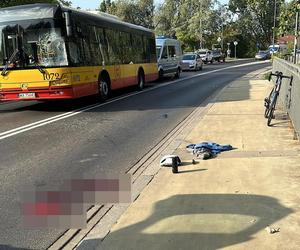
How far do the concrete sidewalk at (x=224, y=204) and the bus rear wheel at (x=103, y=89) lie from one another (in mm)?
8335

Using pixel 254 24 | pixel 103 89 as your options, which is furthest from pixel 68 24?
pixel 254 24

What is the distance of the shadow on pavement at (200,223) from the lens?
4584mm

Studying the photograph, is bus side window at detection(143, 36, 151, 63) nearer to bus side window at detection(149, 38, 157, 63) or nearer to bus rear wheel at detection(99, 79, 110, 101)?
bus side window at detection(149, 38, 157, 63)

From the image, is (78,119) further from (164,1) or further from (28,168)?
(164,1)

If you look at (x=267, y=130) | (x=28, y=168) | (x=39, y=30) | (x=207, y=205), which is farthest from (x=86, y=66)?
(x=207, y=205)

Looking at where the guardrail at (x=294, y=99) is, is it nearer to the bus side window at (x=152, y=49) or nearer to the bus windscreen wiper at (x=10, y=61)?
the bus windscreen wiper at (x=10, y=61)

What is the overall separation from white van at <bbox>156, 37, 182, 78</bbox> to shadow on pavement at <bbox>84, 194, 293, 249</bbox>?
74.8 feet

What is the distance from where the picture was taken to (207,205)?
553cm

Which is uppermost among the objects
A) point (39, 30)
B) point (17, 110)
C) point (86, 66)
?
point (39, 30)

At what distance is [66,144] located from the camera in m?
9.59

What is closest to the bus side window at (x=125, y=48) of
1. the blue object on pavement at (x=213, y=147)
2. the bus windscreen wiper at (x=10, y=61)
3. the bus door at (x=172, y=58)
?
the bus windscreen wiper at (x=10, y=61)

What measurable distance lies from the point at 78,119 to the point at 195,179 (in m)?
6.94

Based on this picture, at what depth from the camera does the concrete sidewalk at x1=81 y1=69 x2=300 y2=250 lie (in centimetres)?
461

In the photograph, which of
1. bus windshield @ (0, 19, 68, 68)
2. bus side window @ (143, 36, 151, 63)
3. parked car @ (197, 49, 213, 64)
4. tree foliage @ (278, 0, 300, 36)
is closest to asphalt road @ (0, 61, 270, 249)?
bus windshield @ (0, 19, 68, 68)
